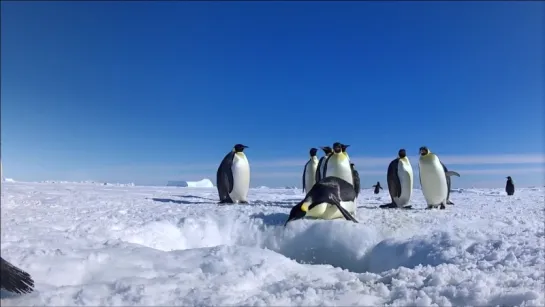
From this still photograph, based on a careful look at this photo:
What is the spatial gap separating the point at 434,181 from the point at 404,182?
2.08ft

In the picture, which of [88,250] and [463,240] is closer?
[88,250]

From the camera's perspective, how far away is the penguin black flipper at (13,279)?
246 cm

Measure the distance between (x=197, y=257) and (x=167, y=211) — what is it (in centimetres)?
376

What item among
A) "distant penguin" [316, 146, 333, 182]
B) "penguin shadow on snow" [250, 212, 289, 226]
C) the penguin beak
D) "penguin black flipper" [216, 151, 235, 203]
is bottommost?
"penguin shadow on snow" [250, 212, 289, 226]

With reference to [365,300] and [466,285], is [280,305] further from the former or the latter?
[466,285]

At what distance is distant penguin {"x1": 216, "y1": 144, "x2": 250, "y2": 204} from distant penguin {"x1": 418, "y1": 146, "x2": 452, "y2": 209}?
4.02 metres

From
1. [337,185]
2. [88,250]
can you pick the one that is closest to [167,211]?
[337,185]

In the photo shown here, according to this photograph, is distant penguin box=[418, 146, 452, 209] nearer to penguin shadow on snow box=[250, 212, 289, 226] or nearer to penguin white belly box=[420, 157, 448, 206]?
penguin white belly box=[420, 157, 448, 206]

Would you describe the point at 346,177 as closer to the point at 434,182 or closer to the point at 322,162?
the point at 322,162

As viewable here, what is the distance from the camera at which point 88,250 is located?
12.0 feet

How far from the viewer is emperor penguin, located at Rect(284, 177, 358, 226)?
6.26 meters

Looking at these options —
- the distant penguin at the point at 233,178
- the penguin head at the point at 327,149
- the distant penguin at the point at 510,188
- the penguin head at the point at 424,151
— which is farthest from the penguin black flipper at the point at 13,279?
the distant penguin at the point at 510,188

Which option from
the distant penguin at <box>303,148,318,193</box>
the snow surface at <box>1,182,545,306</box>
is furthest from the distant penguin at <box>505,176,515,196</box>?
the snow surface at <box>1,182,545,306</box>

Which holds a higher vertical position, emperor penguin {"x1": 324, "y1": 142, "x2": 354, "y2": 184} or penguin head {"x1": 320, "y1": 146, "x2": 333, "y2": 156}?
penguin head {"x1": 320, "y1": 146, "x2": 333, "y2": 156}
